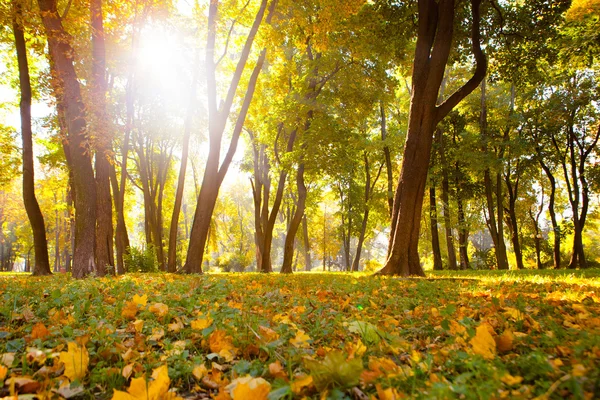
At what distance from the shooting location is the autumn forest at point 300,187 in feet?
5.77

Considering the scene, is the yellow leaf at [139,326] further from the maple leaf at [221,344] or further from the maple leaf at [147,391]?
the maple leaf at [147,391]

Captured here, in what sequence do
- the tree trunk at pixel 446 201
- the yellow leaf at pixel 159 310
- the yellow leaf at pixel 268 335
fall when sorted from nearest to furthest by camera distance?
the yellow leaf at pixel 268 335
the yellow leaf at pixel 159 310
the tree trunk at pixel 446 201

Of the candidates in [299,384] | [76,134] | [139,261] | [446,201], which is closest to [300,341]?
[299,384]

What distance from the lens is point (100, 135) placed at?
8234mm

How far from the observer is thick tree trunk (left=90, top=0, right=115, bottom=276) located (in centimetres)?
829

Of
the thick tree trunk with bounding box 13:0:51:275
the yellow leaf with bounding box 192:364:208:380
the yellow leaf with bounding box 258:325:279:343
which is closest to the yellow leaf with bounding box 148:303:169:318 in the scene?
the yellow leaf with bounding box 258:325:279:343

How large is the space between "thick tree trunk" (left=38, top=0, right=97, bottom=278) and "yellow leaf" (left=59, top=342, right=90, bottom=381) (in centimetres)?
761

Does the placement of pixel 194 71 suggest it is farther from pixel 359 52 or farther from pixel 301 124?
pixel 359 52

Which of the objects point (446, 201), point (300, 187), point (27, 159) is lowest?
point (446, 201)

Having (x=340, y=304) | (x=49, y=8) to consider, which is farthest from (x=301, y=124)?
(x=340, y=304)

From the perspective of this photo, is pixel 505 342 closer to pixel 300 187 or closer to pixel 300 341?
pixel 300 341

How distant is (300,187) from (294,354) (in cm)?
1461

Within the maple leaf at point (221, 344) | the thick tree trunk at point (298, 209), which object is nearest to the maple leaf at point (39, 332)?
the maple leaf at point (221, 344)

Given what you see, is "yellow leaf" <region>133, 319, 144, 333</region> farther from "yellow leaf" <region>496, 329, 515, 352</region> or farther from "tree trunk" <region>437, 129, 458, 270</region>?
"tree trunk" <region>437, 129, 458, 270</region>
